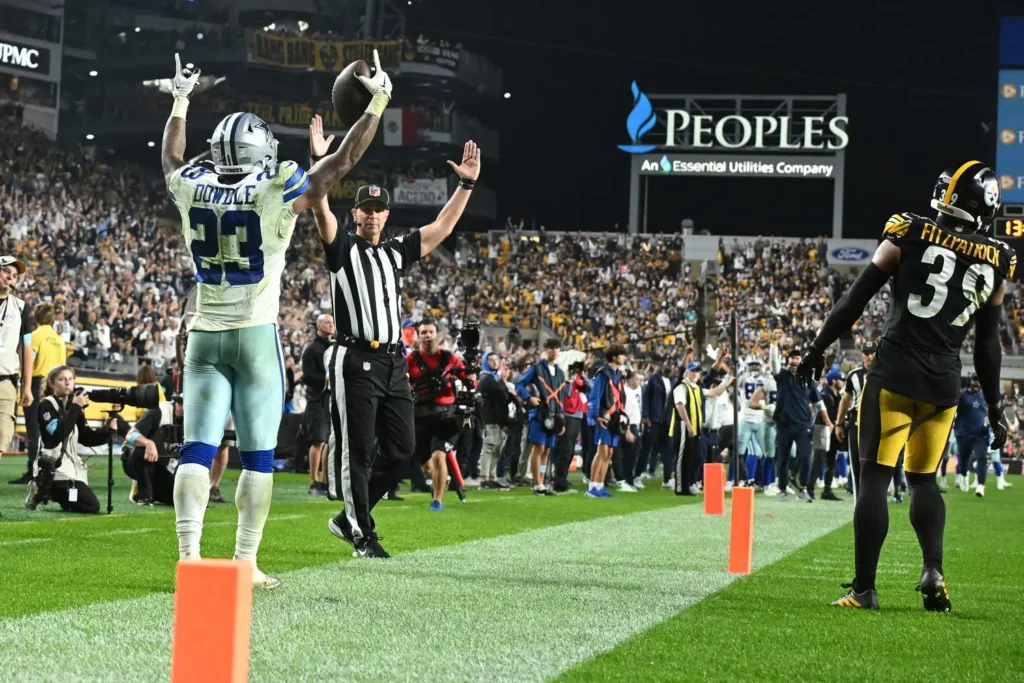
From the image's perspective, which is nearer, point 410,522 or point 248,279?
point 248,279

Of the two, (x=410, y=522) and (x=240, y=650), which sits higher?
(x=240, y=650)

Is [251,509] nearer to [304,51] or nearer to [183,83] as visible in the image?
[183,83]

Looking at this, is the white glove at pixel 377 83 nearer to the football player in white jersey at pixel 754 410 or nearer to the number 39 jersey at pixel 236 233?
the number 39 jersey at pixel 236 233

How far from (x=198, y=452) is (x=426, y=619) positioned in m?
1.16

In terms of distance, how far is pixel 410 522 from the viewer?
10.8 metres

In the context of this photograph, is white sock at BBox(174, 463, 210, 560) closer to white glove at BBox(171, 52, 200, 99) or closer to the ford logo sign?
white glove at BBox(171, 52, 200, 99)

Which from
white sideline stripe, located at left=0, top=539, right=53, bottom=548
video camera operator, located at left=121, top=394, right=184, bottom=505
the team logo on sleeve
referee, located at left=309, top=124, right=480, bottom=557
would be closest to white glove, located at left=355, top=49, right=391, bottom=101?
referee, located at left=309, top=124, right=480, bottom=557

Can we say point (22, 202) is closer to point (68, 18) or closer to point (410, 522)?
point (68, 18)

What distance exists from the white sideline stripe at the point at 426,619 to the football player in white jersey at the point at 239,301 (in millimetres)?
500

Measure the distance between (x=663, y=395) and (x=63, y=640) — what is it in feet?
52.6

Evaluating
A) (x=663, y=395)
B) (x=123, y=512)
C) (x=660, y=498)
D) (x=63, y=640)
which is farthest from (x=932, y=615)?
(x=663, y=395)

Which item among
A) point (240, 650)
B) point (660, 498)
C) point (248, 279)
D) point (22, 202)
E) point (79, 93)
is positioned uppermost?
point (79, 93)

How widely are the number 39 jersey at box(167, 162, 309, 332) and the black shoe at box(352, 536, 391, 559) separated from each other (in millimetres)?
2281

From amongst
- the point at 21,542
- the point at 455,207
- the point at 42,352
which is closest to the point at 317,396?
the point at 42,352
